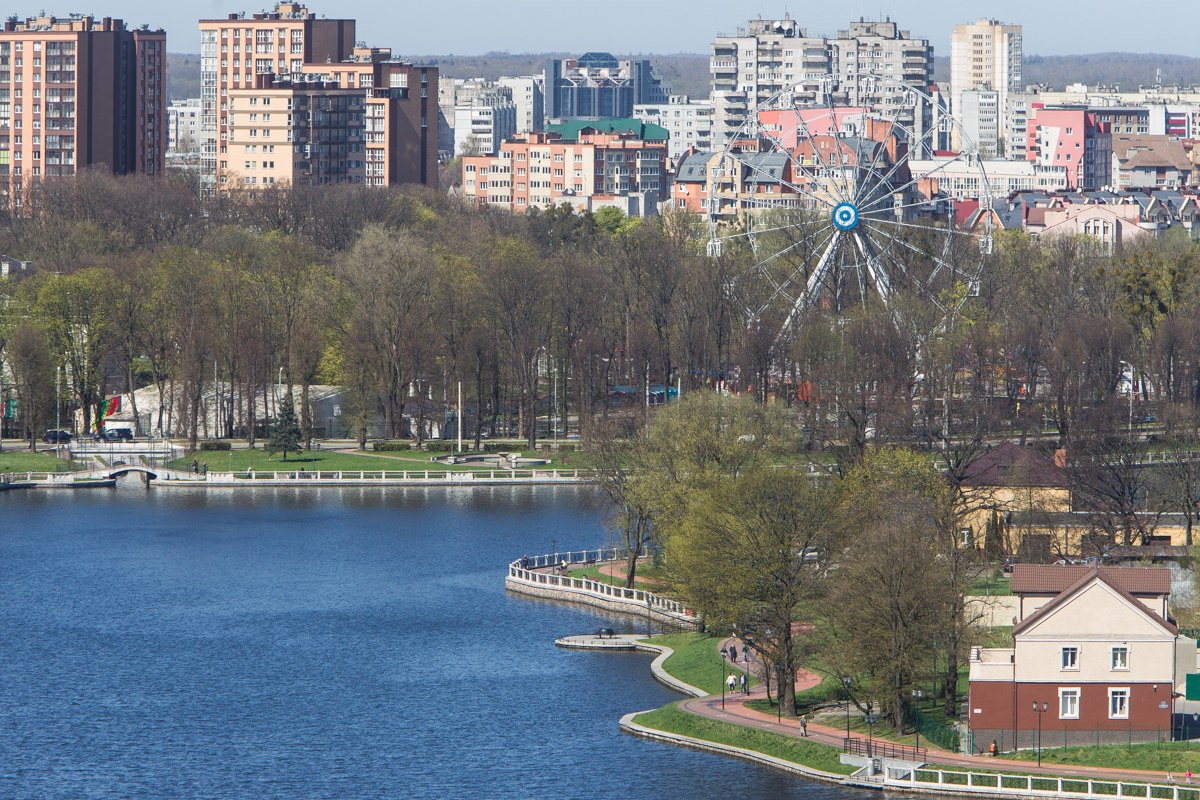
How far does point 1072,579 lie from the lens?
57.4 m

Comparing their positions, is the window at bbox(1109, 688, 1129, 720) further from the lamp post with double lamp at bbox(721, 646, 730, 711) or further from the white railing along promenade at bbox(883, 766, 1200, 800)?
the lamp post with double lamp at bbox(721, 646, 730, 711)

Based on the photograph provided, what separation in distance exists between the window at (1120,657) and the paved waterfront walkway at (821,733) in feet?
11.0

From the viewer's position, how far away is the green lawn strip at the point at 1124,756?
5191cm

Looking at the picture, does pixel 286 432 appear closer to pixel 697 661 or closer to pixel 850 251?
pixel 850 251

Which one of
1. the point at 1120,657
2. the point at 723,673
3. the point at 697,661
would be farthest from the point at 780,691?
the point at 1120,657

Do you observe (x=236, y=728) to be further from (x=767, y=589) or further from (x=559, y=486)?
(x=559, y=486)

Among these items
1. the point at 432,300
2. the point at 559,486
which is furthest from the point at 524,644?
the point at 432,300

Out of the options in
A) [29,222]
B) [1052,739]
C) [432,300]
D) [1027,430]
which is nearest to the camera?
[1052,739]

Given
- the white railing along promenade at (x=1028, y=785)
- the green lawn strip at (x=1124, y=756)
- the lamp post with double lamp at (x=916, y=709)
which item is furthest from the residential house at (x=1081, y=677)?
the white railing along promenade at (x=1028, y=785)

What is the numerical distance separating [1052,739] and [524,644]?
72.6 feet

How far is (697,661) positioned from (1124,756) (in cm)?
1701

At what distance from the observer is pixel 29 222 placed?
168 meters

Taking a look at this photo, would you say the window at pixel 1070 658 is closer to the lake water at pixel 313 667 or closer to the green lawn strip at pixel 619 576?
the lake water at pixel 313 667

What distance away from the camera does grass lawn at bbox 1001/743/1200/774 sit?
51.9m
